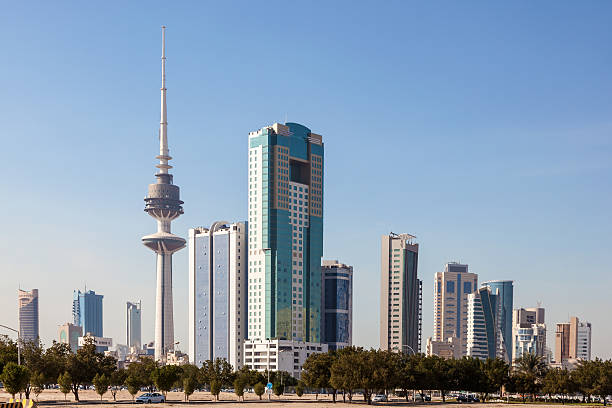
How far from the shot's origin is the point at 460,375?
418 feet

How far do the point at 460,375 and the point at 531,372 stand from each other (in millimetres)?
14070

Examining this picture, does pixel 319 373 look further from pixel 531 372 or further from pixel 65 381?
pixel 531 372

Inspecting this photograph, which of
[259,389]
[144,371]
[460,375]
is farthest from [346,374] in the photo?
[144,371]

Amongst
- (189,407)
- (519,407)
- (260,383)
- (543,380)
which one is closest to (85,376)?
(189,407)

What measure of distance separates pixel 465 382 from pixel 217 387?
3890 cm

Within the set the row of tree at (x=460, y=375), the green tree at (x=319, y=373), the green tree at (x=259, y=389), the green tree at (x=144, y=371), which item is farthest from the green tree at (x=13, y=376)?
the green tree at (x=259, y=389)

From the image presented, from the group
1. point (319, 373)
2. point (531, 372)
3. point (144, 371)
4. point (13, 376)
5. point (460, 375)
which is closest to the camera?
point (13, 376)

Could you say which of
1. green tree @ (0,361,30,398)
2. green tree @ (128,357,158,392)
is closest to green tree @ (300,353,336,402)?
green tree @ (128,357,158,392)

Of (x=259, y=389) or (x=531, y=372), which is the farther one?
(x=531, y=372)

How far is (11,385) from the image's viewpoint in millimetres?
82125

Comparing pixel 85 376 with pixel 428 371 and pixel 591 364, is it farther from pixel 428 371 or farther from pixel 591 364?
pixel 591 364

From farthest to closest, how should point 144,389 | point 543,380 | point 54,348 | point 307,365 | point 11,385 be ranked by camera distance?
point 144,389
point 543,380
point 307,365
point 54,348
point 11,385

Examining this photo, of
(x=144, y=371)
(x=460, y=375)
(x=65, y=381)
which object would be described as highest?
(x=65, y=381)

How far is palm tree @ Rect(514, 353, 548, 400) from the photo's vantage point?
13050 cm
